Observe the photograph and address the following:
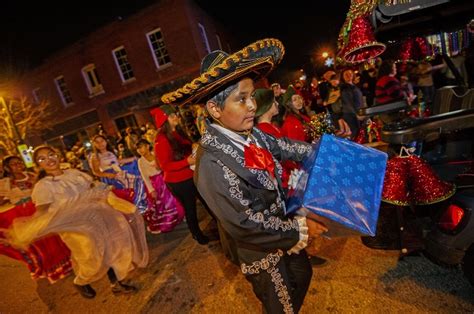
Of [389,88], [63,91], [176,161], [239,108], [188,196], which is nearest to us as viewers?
[239,108]

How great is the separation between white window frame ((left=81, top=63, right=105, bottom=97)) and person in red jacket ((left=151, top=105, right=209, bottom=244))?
1884cm

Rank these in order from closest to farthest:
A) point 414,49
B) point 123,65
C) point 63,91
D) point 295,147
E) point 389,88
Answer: point 295,147 → point 414,49 → point 389,88 → point 123,65 → point 63,91

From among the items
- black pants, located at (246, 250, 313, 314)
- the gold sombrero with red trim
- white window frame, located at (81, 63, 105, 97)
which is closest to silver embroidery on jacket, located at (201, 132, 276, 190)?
the gold sombrero with red trim

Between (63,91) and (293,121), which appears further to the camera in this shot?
(63,91)

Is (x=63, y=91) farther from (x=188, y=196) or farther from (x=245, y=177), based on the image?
(x=245, y=177)

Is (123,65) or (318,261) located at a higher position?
(123,65)

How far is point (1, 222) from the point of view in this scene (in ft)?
12.5

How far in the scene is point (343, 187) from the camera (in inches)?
65.7

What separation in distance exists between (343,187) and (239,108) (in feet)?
2.77

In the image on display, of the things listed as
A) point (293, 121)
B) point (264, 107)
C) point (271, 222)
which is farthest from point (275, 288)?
point (293, 121)

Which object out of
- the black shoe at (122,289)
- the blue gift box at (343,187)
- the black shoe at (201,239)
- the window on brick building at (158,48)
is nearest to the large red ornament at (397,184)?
the blue gift box at (343,187)

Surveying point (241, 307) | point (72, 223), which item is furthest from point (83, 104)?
point (241, 307)

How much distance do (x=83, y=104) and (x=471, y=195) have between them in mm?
24341

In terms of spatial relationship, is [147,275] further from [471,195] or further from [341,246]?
[471,195]
